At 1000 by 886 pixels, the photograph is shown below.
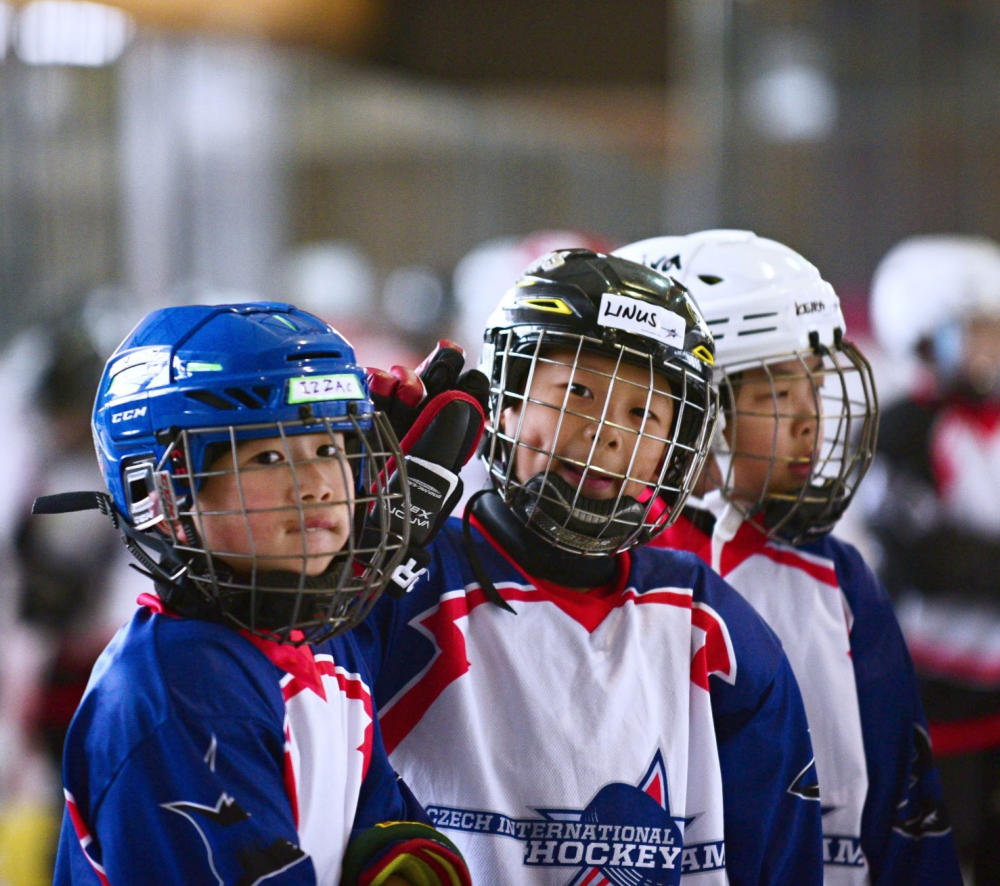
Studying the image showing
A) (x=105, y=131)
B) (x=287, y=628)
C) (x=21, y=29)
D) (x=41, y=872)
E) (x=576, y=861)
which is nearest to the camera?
(x=287, y=628)

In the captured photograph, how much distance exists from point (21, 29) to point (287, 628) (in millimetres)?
6468

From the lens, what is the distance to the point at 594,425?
69.1 inches

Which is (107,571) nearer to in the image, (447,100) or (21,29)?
(21,29)

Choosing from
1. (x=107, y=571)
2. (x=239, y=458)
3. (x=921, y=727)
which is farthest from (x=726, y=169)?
(x=239, y=458)

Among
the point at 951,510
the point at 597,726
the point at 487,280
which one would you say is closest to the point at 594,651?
the point at 597,726

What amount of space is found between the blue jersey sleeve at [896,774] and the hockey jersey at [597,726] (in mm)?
307

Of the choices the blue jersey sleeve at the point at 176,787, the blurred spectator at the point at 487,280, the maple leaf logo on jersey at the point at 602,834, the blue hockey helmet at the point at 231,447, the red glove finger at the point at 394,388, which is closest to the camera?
the blue jersey sleeve at the point at 176,787

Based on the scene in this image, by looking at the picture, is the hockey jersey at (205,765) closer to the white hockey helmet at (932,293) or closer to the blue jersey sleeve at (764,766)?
the blue jersey sleeve at (764,766)

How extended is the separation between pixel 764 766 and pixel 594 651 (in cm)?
28

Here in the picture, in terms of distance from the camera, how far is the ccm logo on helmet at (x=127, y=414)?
149 cm

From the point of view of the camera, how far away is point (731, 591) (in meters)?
1.85

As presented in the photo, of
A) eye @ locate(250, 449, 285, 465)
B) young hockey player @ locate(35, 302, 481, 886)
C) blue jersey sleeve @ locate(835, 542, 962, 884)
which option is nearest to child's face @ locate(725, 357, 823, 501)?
blue jersey sleeve @ locate(835, 542, 962, 884)

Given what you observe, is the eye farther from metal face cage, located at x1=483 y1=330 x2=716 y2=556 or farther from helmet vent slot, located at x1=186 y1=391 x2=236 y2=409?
metal face cage, located at x1=483 y1=330 x2=716 y2=556

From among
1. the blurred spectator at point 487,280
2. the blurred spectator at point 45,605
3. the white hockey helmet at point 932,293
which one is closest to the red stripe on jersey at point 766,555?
the blurred spectator at point 45,605
